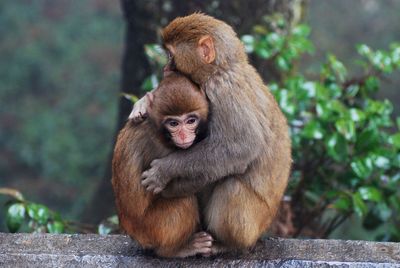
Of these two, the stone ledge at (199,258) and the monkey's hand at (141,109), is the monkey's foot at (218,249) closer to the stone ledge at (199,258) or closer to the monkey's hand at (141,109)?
the stone ledge at (199,258)

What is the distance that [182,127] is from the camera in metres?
4.25

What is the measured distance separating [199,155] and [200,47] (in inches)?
21.7

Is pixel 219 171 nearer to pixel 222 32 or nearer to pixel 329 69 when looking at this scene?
pixel 222 32

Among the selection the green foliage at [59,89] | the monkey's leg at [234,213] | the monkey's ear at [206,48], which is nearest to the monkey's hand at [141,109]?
the monkey's ear at [206,48]

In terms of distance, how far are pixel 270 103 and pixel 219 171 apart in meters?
0.50

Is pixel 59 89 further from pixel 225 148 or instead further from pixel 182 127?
pixel 182 127

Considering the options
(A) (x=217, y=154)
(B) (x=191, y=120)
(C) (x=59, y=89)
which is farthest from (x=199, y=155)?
(C) (x=59, y=89)

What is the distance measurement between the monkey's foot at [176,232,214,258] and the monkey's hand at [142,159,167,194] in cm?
36

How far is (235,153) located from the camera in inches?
174

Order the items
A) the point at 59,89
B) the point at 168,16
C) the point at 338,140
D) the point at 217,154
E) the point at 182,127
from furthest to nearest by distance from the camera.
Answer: the point at 59,89 < the point at 168,16 < the point at 338,140 < the point at 217,154 < the point at 182,127

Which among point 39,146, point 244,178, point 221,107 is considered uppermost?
point 221,107

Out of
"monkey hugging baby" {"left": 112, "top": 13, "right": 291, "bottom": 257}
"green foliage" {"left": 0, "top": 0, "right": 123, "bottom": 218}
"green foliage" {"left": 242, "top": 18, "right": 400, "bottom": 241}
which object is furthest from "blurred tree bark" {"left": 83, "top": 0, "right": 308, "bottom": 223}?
"green foliage" {"left": 0, "top": 0, "right": 123, "bottom": 218}

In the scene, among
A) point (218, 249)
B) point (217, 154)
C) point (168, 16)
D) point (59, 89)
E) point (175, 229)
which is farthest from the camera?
point (59, 89)

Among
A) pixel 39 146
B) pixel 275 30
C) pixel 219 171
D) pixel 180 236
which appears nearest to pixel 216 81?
pixel 219 171
